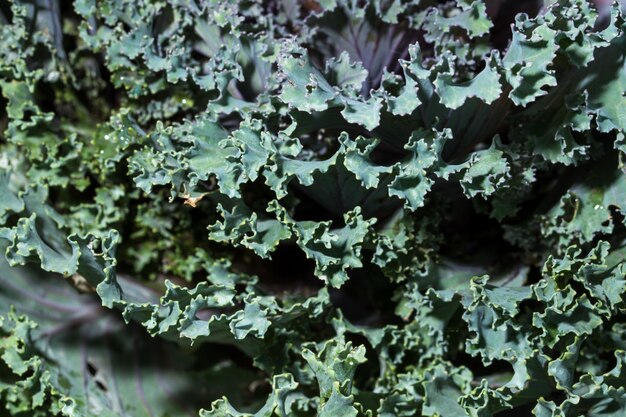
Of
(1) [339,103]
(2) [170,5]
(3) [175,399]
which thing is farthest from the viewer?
(3) [175,399]

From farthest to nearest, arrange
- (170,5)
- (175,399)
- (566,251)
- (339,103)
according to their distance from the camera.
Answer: (175,399) < (170,5) < (566,251) < (339,103)

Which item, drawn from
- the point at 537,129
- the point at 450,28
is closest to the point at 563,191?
the point at 537,129

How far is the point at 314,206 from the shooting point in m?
2.38

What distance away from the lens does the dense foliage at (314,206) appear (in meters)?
1.99

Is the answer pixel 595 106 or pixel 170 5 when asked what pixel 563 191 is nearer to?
pixel 595 106

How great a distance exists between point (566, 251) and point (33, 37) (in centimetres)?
157

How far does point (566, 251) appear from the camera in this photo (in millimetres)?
2088

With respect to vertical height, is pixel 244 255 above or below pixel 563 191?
below

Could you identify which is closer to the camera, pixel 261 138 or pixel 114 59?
pixel 261 138

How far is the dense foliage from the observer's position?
1.99 meters

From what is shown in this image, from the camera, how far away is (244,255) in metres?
2.51

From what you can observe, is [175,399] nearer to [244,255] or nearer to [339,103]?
[244,255]

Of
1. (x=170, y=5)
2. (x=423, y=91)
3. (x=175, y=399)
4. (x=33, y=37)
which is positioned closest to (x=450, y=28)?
(x=423, y=91)

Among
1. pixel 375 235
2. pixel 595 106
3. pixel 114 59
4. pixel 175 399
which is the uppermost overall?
pixel 595 106
